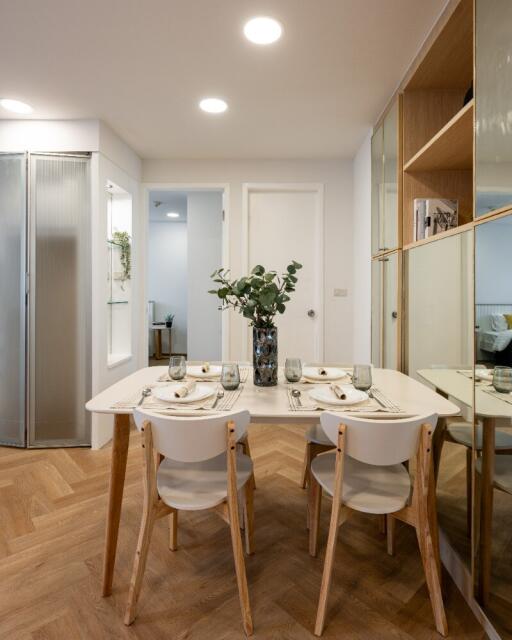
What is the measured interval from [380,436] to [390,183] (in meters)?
1.86

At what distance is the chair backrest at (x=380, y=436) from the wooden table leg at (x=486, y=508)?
24 cm

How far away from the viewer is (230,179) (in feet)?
11.9

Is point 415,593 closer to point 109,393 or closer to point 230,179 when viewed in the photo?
point 109,393

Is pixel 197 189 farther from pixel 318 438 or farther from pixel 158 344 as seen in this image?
pixel 158 344

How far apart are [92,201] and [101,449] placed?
6.20 ft

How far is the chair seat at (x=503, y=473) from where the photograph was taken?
126 cm

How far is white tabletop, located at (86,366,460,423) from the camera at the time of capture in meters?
1.36

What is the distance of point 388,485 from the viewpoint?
56.8 inches

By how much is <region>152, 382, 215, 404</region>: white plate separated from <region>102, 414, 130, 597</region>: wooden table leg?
15 centimetres

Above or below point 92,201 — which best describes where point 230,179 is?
above

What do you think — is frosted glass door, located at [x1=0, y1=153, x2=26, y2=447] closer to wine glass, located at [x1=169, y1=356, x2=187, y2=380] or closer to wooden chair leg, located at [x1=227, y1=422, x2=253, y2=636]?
wine glass, located at [x1=169, y1=356, x2=187, y2=380]

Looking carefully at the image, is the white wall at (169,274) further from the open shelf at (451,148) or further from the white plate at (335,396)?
the white plate at (335,396)

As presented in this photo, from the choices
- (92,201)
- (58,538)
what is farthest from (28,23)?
(58,538)

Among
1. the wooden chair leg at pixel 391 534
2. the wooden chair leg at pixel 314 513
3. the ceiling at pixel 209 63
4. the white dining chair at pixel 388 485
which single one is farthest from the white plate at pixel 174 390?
the ceiling at pixel 209 63
